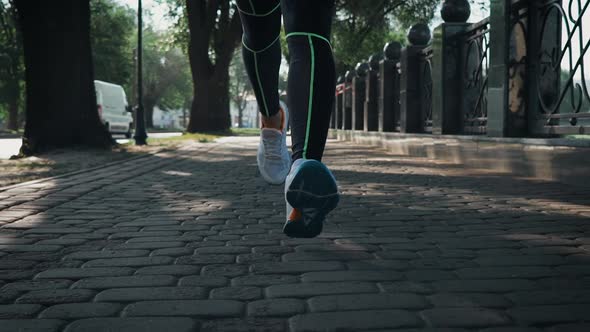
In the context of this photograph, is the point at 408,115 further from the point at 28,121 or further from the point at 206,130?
the point at 206,130

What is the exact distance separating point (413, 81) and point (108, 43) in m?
40.4

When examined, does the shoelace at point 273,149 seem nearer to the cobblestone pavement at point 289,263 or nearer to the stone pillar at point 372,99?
the cobblestone pavement at point 289,263

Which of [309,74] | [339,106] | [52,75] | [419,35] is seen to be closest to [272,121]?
[309,74]

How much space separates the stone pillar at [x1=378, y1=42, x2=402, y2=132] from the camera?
47.0 ft

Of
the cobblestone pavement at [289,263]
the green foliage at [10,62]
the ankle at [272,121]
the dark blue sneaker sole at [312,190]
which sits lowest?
the cobblestone pavement at [289,263]

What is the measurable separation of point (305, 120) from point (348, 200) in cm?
264

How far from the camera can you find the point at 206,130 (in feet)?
89.5

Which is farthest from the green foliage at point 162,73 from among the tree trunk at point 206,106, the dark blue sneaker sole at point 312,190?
the dark blue sneaker sole at point 312,190

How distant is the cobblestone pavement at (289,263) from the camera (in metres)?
2.01

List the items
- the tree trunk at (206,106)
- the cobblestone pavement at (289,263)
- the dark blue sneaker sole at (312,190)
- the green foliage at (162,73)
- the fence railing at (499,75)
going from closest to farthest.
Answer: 1. the cobblestone pavement at (289,263)
2. the dark blue sneaker sole at (312,190)
3. the fence railing at (499,75)
4. the tree trunk at (206,106)
5. the green foliage at (162,73)

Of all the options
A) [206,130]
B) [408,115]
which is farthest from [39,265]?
[206,130]

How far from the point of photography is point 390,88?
14.5m

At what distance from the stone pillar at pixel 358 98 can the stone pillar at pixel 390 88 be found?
165 inches

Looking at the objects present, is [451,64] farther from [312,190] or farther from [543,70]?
[312,190]
